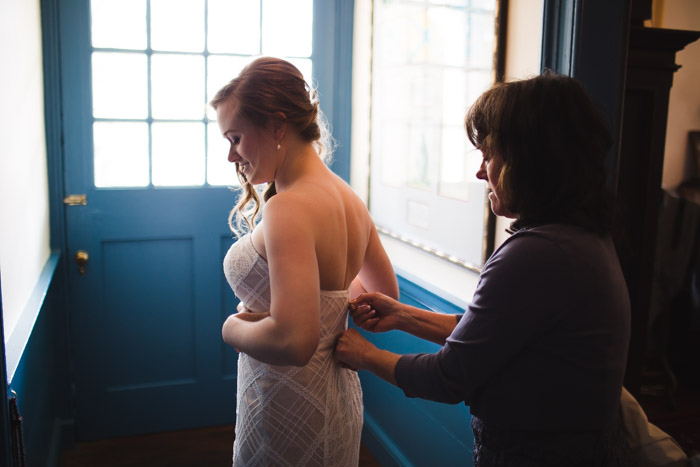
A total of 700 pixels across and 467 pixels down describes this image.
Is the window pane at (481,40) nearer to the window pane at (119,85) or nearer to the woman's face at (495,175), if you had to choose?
the woman's face at (495,175)

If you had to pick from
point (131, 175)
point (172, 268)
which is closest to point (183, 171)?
point (131, 175)

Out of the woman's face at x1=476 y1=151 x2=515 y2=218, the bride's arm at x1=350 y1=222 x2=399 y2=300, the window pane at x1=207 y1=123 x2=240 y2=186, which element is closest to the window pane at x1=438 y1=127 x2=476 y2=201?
the bride's arm at x1=350 y1=222 x2=399 y2=300

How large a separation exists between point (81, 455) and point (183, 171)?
134 cm

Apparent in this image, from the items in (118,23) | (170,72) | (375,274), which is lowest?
(375,274)

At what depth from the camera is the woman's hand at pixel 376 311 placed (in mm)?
1549

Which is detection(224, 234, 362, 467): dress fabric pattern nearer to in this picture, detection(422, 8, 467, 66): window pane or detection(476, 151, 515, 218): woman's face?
detection(476, 151, 515, 218): woman's face

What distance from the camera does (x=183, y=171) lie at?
→ 2.92 m

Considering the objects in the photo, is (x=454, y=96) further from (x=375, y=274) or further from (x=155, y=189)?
(x=155, y=189)

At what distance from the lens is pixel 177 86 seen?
285cm

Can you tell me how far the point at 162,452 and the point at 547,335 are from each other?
2280mm

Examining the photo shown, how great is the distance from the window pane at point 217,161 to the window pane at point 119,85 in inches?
12.8

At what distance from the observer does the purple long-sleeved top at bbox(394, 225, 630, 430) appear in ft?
3.34

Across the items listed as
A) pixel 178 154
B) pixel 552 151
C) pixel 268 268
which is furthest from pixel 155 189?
pixel 552 151

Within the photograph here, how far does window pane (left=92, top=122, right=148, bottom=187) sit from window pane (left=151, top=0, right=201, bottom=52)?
384mm
